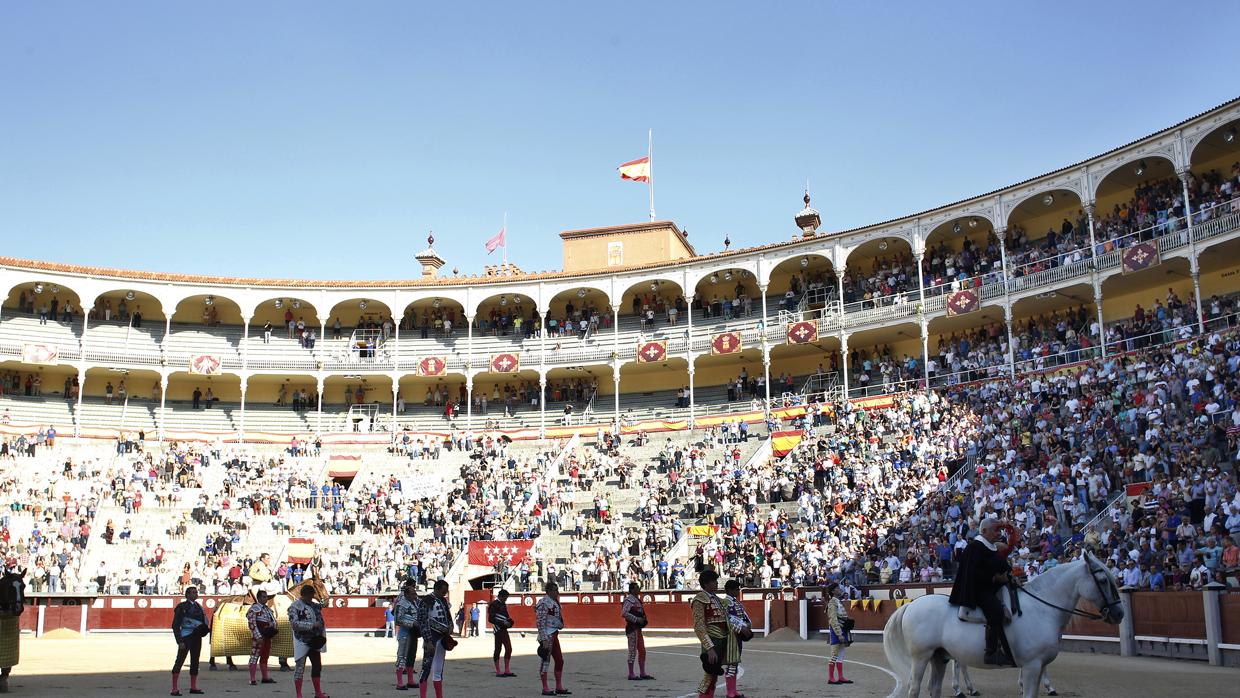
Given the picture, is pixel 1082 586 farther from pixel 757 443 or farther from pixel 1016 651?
pixel 757 443

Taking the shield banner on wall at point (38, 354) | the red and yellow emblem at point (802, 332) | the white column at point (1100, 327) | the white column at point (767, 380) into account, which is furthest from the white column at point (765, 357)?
the shield banner on wall at point (38, 354)

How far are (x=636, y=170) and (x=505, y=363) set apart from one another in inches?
449

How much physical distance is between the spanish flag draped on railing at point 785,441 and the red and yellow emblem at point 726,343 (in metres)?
8.26

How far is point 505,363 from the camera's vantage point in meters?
51.1

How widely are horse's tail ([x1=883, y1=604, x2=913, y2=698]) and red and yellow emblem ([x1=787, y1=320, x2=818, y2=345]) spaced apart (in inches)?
1361

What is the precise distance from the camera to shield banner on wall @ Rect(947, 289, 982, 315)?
41688mm

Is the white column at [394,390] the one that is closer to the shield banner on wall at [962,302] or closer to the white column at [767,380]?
the white column at [767,380]

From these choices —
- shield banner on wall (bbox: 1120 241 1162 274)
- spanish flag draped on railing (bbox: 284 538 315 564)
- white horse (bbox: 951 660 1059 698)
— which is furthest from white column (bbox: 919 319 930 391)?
white horse (bbox: 951 660 1059 698)

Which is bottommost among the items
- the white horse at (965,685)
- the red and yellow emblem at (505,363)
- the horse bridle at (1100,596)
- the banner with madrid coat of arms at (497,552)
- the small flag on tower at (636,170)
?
the white horse at (965,685)

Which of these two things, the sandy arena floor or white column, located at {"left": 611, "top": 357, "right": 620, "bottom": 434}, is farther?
white column, located at {"left": 611, "top": 357, "right": 620, "bottom": 434}

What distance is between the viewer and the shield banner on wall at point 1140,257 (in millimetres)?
36031

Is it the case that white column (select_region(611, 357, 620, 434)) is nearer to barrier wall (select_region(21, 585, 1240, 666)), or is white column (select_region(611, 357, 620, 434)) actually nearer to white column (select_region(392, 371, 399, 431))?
white column (select_region(392, 371, 399, 431))

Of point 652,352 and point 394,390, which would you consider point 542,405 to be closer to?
point 652,352

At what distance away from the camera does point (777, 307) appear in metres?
50.4
